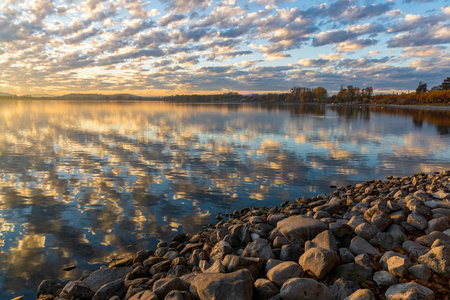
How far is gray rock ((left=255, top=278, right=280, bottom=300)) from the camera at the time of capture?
6.03m

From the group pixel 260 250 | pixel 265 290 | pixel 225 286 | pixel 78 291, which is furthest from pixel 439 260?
pixel 78 291

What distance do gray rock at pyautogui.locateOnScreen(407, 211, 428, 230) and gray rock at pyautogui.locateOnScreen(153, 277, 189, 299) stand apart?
298 inches

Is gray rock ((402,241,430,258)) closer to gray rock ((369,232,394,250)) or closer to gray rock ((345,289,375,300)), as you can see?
gray rock ((369,232,394,250))

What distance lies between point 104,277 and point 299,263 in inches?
221

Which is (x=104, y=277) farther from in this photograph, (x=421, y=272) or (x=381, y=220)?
(x=381, y=220)

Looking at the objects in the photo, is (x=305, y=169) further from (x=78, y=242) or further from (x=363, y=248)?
(x=78, y=242)

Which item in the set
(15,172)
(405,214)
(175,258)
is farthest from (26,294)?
(15,172)

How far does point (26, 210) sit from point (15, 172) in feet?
26.1

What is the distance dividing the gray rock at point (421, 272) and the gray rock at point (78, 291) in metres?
8.04

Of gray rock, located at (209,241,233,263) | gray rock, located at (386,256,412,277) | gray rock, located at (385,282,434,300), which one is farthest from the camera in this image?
gray rock, located at (209,241,233,263)

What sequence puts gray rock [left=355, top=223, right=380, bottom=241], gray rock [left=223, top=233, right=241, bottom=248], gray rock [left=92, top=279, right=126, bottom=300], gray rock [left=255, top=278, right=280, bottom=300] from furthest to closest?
gray rock [left=223, top=233, right=241, bottom=248] → gray rock [left=355, top=223, right=380, bottom=241] → gray rock [left=92, top=279, right=126, bottom=300] → gray rock [left=255, top=278, right=280, bottom=300]

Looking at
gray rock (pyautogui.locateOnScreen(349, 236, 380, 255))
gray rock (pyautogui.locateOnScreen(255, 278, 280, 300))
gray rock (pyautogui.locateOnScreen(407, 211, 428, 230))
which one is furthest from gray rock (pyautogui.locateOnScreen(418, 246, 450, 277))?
gray rock (pyautogui.locateOnScreen(255, 278, 280, 300))

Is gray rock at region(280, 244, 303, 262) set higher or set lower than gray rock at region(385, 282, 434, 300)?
lower

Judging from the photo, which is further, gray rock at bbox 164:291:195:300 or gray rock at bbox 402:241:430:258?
gray rock at bbox 402:241:430:258
